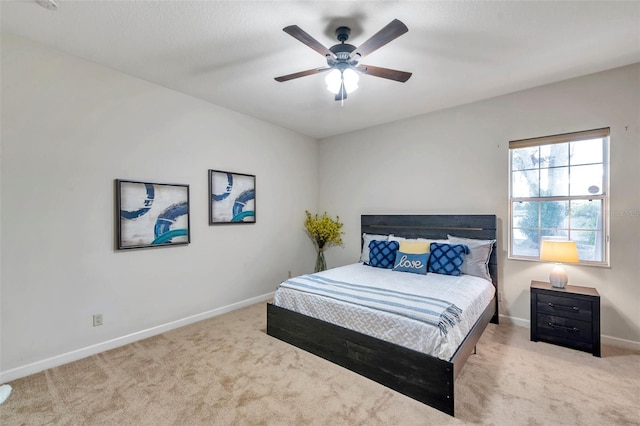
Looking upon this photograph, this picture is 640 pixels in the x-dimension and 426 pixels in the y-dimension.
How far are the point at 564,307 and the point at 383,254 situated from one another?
186cm

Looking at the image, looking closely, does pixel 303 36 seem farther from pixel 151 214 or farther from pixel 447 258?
pixel 447 258

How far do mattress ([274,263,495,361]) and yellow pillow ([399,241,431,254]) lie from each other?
341mm

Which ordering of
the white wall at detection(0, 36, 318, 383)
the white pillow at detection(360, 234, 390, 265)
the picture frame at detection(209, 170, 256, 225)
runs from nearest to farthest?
1. the white wall at detection(0, 36, 318, 383)
2. the picture frame at detection(209, 170, 256, 225)
3. the white pillow at detection(360, 234, 390, 265)

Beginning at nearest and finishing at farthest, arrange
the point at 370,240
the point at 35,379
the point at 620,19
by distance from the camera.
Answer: the point at 620,19 < the point at 35,379 < the point at 370,240

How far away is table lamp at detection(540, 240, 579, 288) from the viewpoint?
2742mm

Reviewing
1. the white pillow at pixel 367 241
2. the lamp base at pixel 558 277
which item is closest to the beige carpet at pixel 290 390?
the lamp base at pixel 558 277

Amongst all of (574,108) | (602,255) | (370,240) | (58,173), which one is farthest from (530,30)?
→ (58,173)

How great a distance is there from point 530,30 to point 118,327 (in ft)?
14.7

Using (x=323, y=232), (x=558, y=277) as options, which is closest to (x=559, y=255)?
(x=558, y=277)

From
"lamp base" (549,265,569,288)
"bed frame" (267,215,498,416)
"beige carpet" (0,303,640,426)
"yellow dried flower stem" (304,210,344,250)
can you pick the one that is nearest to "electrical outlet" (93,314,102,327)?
"beige carpet" (0,303,640,426)

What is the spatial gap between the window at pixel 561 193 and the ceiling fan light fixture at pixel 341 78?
2307 mm

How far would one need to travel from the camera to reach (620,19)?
2.09m

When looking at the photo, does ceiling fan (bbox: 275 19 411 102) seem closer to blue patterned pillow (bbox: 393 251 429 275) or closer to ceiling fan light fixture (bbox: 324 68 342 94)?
ceiling fan light fixture (bbox: 324 68 342 94)

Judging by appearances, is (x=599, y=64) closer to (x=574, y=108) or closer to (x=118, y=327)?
(x=574, y=108)
